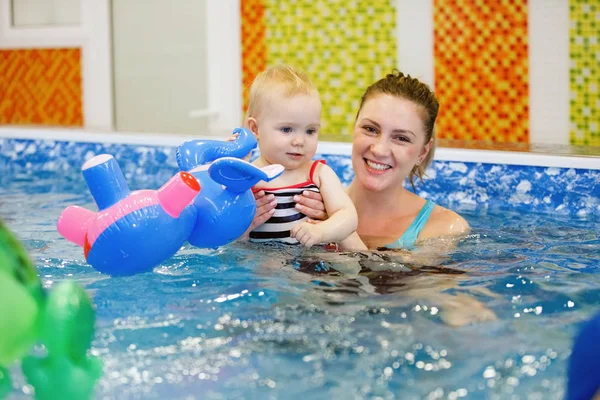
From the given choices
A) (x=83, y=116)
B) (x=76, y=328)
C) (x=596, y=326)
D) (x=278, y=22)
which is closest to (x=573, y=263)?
(x=596, y=326)

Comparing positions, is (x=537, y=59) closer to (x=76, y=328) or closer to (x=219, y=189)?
(x=219, y=189)

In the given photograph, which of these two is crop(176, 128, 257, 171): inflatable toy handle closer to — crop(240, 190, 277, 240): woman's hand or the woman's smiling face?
crop(240, 190, 277, 240): woman's hand

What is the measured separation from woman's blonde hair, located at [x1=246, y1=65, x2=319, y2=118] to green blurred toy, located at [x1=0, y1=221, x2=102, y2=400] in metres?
1.64

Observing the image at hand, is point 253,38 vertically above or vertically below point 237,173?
above

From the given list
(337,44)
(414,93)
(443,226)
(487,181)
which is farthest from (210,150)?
(337,44)

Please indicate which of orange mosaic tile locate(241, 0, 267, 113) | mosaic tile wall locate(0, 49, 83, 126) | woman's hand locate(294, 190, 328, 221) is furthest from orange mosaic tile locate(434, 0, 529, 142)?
woman's hand locate(294, 190, 328, 221)

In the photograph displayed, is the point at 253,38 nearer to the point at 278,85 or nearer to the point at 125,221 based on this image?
the point at 278,85

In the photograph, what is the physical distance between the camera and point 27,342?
6.57 ft

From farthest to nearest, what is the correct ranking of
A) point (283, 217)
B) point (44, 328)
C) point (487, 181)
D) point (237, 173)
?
1. point (487, 181)
2. point (283, 217)
3. point (237, 173)
4. point (44, 328)

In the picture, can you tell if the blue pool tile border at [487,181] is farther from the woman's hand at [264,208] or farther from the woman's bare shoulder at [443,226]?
the woman's hand at [264,208]

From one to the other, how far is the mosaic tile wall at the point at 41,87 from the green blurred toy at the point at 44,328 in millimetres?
7393

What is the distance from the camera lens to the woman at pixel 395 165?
12.5 feet

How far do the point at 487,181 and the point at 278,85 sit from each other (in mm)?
2350

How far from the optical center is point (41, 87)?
938 centimetres
